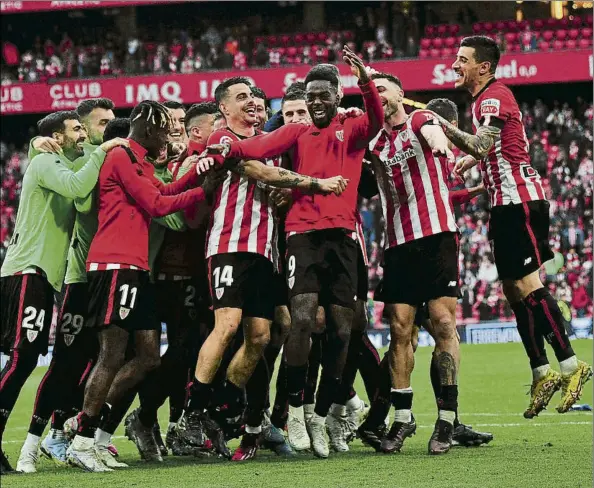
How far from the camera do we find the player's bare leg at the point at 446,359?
7133 mm

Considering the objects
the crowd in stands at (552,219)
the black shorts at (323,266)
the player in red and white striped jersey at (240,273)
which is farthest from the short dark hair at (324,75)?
the crowd in stands at (552,219)

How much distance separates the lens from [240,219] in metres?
7.04

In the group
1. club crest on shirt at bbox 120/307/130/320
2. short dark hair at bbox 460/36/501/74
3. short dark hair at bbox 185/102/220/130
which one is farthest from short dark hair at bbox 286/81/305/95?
club crest on shirt at bbox 120/307/130/320

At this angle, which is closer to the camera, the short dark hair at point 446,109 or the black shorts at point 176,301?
the black shorts at point 176,301

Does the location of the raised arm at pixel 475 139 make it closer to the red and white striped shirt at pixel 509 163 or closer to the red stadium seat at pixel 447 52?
the red and white striped shirt at pixel 509 163

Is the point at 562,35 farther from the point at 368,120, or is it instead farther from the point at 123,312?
the point at 123,312

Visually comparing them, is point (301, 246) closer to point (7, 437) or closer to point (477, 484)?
point (477, 484)

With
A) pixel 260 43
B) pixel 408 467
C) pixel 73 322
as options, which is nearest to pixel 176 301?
pixel 73 322

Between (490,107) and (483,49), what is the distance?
53 cm

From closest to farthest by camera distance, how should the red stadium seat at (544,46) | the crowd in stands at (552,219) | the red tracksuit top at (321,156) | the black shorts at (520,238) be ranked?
the red tracksuit top at (321,156), the black shorts at (520,238), the crowd in stands at (552,219), the red stadium seat at (544,46)

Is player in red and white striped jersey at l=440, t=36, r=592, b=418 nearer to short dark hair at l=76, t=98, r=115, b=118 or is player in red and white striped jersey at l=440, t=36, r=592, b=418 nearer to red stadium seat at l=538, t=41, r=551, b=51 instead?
short dark hair at l=76, t=98, r=115, b=118

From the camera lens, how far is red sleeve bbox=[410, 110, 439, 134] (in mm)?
7166

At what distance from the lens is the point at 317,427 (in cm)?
693

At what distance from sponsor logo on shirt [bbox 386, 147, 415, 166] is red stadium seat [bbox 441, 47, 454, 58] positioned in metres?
21.6
